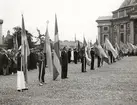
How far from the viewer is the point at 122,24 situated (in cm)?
9494

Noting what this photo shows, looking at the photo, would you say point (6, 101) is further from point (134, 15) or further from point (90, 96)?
point (134, 15)

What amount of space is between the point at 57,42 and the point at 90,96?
648cm

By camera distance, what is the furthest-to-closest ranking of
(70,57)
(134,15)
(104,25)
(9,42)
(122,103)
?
(104,25)
(134,15)
(9,42)
(70,57)
(122,103)

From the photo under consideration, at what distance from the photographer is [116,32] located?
99.2 m

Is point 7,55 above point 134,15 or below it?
below

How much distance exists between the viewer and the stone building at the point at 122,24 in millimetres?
84250

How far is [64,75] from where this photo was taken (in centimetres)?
1922

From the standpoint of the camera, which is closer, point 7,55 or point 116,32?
point 7,55

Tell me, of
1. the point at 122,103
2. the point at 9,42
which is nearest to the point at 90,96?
the point at 122,103

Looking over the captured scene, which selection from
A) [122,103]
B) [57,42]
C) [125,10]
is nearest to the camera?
[122,103]

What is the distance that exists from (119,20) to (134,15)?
42.8 feet

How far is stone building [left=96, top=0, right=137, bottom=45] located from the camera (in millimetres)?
84250

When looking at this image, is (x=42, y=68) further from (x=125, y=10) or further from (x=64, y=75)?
(x=125, y=10)

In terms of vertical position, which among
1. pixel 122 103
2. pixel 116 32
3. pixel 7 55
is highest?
pixel 116 32
